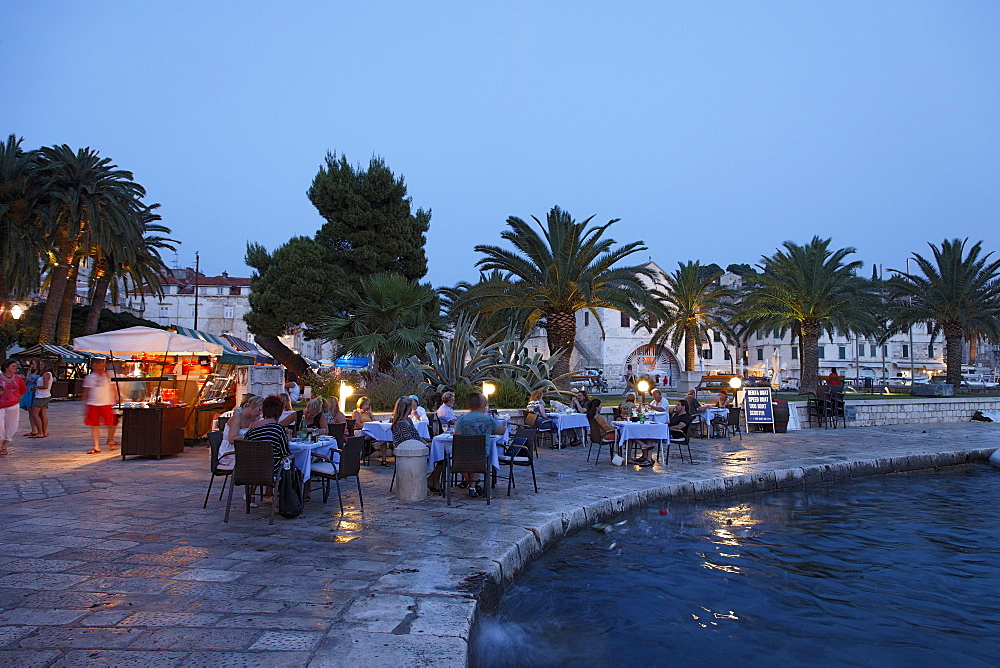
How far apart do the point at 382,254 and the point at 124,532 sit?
→ 2485cm

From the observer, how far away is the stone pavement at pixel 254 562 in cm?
360

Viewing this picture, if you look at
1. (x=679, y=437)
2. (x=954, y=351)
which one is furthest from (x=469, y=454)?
(x=954, y=351)

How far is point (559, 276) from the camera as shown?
20.1 meters

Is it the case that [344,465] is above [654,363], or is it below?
below

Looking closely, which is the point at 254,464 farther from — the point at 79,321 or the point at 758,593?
the point at 79,321

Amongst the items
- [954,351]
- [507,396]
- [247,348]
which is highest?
[954,351]

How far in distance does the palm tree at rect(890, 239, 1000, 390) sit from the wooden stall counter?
99.3 feet

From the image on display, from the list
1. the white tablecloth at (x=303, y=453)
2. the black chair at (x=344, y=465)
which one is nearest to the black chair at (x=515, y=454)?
the black chair at (x=344, y=465)

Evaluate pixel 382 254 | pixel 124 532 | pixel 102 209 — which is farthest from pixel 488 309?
pixel 102 209

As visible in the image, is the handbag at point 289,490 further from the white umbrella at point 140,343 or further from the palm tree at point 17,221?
the palm tree at point 17,221

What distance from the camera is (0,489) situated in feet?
26.6

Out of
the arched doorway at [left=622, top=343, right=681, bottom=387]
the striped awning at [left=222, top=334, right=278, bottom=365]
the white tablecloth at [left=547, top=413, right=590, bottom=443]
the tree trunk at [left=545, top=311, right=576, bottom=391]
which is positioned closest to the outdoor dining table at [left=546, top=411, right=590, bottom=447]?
the white tablecloth at [left=547, top=413, right=590, bottom=443]

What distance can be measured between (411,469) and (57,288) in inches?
1105

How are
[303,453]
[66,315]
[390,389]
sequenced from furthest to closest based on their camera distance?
[66,315]
[390,389]
[303,453]
